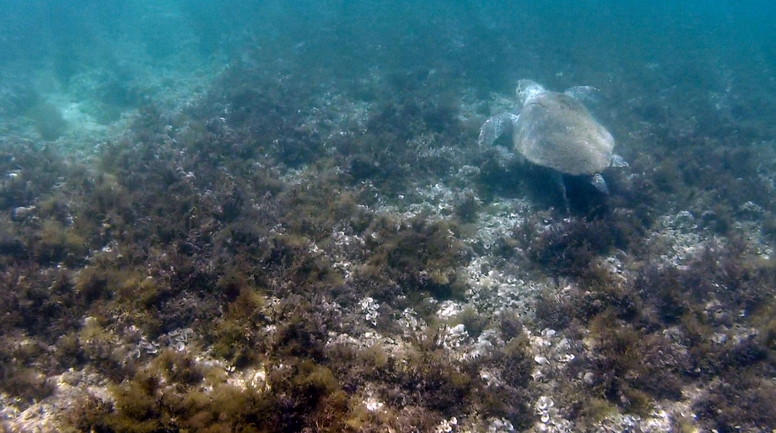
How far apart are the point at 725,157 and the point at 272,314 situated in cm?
1379

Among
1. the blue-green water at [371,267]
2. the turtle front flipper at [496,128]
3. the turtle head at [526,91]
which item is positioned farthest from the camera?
the turtle head at [526,91]

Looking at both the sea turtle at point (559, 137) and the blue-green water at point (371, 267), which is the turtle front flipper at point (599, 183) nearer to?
the sea turtle at point (559, 137)

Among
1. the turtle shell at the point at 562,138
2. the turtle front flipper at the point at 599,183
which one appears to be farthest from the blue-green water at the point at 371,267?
the turtle shell at the point at 562,138

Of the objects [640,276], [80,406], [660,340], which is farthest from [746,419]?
[80,406]

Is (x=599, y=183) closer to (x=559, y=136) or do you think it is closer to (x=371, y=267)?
(x=559, y=136)

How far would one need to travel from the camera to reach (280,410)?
369cm

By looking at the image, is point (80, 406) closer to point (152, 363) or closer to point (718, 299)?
point (152, 363)

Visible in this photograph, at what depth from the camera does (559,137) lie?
8.00 meters

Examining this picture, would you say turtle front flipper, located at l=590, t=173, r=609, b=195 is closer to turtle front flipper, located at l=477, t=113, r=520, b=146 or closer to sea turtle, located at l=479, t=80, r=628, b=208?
sea turtle, located at l=479, t=80, r=628, b=208

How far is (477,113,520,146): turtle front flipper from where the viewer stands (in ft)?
32.6

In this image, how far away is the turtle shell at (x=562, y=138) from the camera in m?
7.50

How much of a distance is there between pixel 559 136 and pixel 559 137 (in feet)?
0.13

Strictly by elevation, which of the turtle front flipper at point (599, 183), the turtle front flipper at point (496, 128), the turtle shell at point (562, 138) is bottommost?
the turtle front flipper at point (599, 183)

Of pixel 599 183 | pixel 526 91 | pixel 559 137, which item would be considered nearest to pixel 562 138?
pixel 559 137
